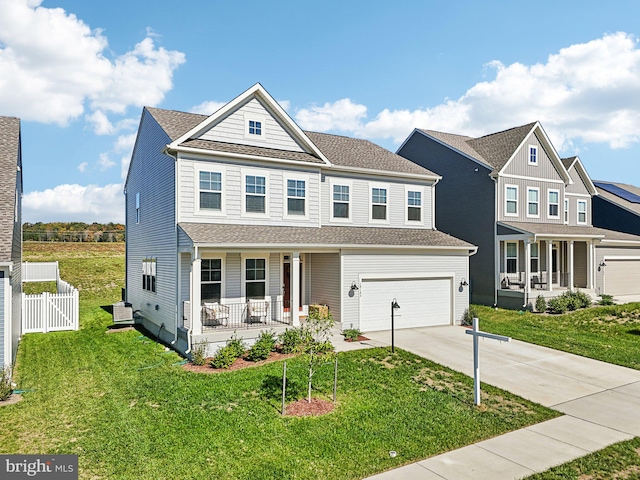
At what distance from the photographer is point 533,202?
23.3 meters

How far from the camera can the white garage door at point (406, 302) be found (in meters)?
16.1

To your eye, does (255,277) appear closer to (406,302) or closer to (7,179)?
(406,302)

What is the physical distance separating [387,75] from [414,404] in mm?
12834

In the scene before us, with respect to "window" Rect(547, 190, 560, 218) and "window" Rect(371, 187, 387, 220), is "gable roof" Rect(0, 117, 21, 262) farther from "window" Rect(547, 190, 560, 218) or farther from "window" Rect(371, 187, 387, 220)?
"window" Rect(547, 190, 560, 218)

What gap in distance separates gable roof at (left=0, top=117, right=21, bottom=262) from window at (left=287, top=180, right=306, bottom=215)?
326 inches

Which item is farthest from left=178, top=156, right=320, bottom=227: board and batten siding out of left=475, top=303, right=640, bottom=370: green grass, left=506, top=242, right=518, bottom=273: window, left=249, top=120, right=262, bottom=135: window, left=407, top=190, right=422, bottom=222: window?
left=506, top=242, right=518, bottom=273: window

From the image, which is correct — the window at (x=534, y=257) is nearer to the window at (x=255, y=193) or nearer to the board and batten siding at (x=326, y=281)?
the board and batten siding at (x=326, y=281)

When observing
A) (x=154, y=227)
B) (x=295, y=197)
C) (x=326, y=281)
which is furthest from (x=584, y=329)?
(x=154, y=227)

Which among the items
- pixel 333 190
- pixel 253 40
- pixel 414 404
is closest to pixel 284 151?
pixel 333 190

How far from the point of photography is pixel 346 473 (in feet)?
20.2

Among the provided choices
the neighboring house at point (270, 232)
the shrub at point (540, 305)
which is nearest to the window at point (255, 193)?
the neighboring house at point (270, 232)

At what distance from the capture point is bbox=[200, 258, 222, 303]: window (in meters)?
14.1

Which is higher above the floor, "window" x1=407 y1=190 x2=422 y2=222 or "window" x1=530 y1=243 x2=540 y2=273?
"window" x1=407 y1=190 x2=422 y2=222

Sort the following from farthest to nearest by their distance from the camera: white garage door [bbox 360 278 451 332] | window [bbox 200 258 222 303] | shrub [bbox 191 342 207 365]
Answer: white garage door [bbox 360 278 451 332], window [bbox 200 258 222 303], shrub [bbox 191 342 207 365]
